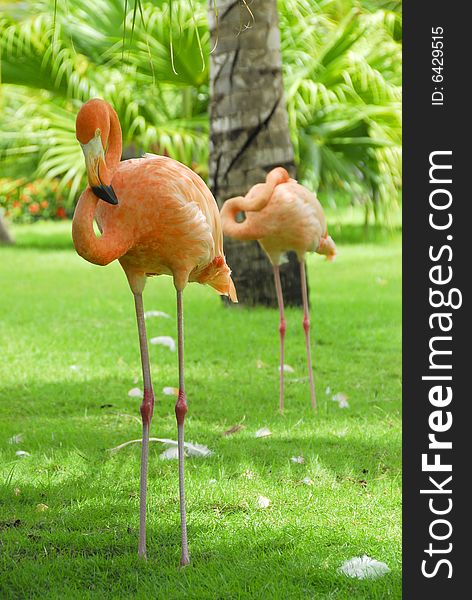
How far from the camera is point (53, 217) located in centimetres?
1644

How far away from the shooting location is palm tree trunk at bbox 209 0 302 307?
25.9 ft

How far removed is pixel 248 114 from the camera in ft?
26.1

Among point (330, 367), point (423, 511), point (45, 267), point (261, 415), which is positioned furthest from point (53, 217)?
point (423, 511)

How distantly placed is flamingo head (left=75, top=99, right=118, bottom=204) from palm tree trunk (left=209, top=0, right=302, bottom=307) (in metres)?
4.96

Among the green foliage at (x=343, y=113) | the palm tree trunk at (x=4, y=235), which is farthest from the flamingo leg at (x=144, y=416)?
the palm tree trunk at (x=4, y=235)

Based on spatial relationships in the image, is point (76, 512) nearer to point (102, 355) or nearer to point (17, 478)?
point (17, 478)

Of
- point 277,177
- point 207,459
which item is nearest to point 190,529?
point 207,459

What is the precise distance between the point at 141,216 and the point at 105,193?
7.6 inches

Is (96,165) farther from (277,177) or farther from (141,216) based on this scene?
(277,177)

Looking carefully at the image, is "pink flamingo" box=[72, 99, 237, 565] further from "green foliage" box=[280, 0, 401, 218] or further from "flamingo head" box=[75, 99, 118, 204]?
"green foliage" box=[280, 0, 401, 218]

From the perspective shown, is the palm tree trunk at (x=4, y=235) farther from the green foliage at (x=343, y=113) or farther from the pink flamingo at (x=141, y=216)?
the pink flamingo at (x=141, y=216)

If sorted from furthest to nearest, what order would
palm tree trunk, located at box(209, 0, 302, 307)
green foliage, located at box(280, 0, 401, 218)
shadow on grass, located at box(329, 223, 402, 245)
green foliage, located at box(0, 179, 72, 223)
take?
1. green foliage, located at box(0, 179, 72, 223)
2. shadow on grass, located at box(329, 223, 402, 245)
3. green foliage, located at box(280, 0, 401, 218)
4. palm tree trunk, located at box(209, 0, 302, 307)

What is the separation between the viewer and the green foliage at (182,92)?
11.4 m

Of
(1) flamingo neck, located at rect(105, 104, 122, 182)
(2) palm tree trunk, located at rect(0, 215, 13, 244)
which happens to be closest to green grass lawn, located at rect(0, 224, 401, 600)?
(1) flamingo neck, located at rect(105, 104, 122, 182)
